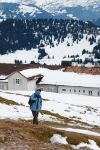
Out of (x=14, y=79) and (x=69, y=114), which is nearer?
(x=69, y=114)

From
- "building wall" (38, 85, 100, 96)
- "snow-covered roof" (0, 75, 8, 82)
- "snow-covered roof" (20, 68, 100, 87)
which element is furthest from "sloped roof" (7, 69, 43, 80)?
"building wall" (38, 85, 100, 96)

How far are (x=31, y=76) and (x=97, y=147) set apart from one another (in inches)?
4024

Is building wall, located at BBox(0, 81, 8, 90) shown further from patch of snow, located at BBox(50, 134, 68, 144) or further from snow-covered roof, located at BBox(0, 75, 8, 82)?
patch of snow, located at BBox(50, 134, 68, 144)

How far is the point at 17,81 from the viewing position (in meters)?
125

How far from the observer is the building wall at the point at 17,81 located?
123 metres

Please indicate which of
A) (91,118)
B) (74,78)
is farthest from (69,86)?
(91,118)

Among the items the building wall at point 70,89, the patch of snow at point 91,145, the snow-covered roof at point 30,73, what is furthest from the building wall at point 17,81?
the patch of snow at point 91,145

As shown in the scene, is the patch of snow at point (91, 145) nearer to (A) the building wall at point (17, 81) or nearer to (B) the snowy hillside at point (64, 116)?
(B) the snowy hillside at point (64, 116)

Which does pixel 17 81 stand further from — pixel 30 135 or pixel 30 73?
pixel 30 135

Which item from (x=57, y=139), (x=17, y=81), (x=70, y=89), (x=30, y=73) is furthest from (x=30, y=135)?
(x=30, y=73)

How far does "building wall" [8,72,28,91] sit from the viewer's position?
123 metres

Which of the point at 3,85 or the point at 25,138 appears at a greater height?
the point at 25,138

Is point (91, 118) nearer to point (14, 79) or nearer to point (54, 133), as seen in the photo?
point (54, 133)

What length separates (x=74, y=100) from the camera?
258 feet
